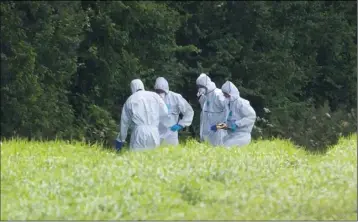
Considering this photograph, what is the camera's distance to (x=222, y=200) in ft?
49.5

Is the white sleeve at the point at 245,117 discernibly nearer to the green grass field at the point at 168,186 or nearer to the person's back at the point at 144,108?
the person's back at the point at 144,108

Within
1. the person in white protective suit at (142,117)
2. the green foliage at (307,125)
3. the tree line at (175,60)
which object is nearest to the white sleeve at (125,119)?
the person in white protective suit at (142,117)

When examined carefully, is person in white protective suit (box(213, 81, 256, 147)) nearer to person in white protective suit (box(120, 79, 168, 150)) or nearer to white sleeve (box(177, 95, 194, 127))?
white sleeve (box(177, 95, 194, 127))

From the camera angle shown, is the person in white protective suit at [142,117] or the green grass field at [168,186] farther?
the person in white protective suit at [142,117]

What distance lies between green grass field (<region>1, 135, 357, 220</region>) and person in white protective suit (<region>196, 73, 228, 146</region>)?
584 centimetres

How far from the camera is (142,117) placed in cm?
2119

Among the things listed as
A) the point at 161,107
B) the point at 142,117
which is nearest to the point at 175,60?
the point at 161,107

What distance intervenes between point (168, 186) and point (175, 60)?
21.1m

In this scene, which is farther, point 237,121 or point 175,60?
point 175,60

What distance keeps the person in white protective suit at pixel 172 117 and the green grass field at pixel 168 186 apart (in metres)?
5.27

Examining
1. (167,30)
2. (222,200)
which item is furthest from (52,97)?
(222,200)

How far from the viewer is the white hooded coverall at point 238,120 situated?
2400 centimetres

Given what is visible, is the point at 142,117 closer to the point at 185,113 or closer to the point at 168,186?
the point at 185,113

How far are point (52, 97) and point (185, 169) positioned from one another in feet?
50.9
